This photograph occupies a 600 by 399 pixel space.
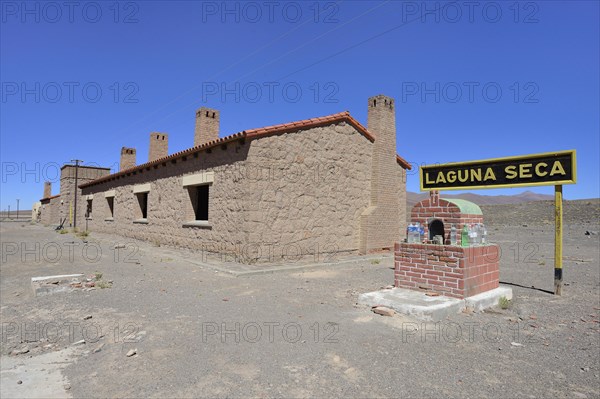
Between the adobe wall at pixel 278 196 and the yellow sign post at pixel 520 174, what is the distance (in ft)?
12.8

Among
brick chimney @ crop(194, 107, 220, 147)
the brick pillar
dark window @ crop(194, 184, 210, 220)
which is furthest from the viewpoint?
brick chimney @ crop(194, 107, 220, 147)

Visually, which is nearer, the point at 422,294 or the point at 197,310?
the point at 197,310

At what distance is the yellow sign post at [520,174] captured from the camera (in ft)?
22.0

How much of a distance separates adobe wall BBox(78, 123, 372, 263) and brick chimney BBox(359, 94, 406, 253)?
30cm

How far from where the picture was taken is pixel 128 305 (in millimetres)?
5734

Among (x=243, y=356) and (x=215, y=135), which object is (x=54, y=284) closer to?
(x=243, y=356)

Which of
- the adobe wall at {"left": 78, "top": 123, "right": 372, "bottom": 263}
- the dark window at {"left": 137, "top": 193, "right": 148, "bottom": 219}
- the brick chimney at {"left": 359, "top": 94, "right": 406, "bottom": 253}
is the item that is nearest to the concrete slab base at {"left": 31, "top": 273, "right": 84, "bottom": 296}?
the adobe wall at {"left": 78, "top": 123, "right": 372, "bottom": 263}

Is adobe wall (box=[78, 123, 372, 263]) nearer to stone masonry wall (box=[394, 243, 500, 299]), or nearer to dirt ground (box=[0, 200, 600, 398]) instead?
dirt ground (box=[0, 200, 600, 398])

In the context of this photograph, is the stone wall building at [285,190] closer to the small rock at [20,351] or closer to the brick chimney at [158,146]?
the brick chimney at [158,146]

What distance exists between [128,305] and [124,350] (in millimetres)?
1973

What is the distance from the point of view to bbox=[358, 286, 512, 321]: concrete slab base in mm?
5055

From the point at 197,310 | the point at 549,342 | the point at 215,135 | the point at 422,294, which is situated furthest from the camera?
the point at 215,135

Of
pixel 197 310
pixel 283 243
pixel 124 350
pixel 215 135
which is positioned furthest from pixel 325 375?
pixel 215 135

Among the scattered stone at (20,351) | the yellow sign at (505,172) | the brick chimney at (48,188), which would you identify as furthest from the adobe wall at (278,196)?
the brick chimney at (48,188)
